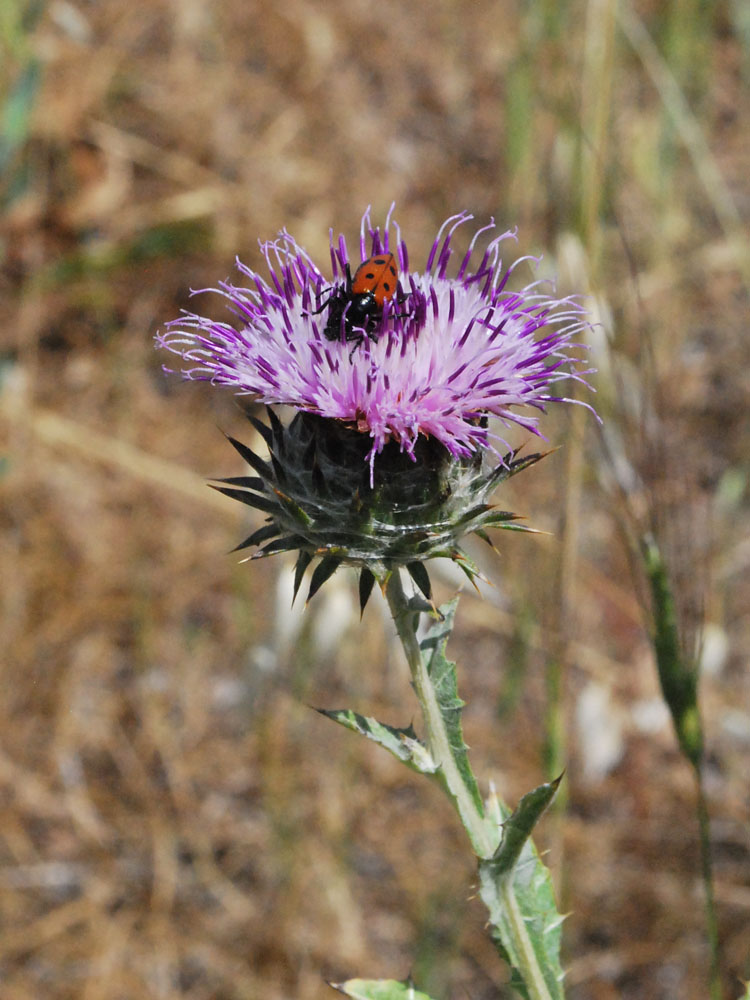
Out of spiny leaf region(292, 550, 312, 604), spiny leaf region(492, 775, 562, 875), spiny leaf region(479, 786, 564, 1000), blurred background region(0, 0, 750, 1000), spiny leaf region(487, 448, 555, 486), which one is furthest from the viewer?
blurred background region(0, 0, 750, 1000)

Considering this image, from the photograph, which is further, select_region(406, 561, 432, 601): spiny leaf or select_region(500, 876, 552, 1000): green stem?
select_region(406, 561, 432, 601): spiny leaf

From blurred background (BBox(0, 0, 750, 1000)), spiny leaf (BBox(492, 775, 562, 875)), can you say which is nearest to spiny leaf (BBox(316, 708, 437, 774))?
spiny leaf (BBox(492, 775, 562, 875))

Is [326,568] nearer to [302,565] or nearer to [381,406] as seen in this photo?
[302,565]

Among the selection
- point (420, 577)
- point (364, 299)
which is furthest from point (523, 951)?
point (364, 299)

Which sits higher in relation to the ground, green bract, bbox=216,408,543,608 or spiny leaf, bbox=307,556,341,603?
green bract, bbox=216,408,543,608

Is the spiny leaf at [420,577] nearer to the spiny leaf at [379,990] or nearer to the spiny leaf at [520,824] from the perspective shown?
the spiny leaf at [520,824]

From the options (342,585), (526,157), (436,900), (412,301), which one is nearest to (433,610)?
(412,301)

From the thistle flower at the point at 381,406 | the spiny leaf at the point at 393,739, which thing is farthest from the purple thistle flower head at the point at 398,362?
the spiny leaf at the point at 393,739

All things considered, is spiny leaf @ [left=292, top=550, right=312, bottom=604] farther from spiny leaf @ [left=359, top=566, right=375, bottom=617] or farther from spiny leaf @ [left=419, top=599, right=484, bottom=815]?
spiny leaf @ [left=419, top=599, right=484, bottom=815]
